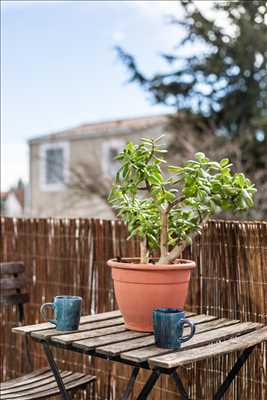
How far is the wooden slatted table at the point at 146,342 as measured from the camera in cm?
194

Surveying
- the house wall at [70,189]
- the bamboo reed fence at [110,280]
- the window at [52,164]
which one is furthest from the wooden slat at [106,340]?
the window at [52,164]

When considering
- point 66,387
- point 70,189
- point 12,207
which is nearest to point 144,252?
point 66,387

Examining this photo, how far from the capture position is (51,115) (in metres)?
15.7

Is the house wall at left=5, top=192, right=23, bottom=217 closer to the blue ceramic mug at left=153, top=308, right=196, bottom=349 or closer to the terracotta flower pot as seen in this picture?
the terracotta flower pot

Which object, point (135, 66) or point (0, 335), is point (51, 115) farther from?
point (0, 335)

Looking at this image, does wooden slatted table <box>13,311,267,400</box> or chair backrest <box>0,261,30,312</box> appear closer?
wooden slatted table <box>13,311,267,400</box>

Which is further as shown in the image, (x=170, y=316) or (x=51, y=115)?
(x=51, y=115)

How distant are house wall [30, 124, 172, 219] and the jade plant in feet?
33.3

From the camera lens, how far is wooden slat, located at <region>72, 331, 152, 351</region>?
2.07 meters

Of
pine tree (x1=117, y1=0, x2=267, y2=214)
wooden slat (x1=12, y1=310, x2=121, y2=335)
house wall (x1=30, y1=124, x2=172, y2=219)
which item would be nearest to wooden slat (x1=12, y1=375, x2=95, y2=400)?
wooden slat (x1=12, y1=310, x2=121, y2=335)

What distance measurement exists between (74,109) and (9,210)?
3.26m

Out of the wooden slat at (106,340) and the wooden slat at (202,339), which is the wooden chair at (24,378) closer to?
the wooden slat at (106,340)

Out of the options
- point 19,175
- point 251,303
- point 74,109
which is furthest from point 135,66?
point 251,303

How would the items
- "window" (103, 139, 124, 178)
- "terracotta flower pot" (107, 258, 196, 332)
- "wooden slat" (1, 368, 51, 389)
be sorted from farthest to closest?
"window" (103, 139, 124, 178)
"wooden slat" (1, 368, 51, 389)
"terracotta flower pot" (107, 258, 196, 332)
